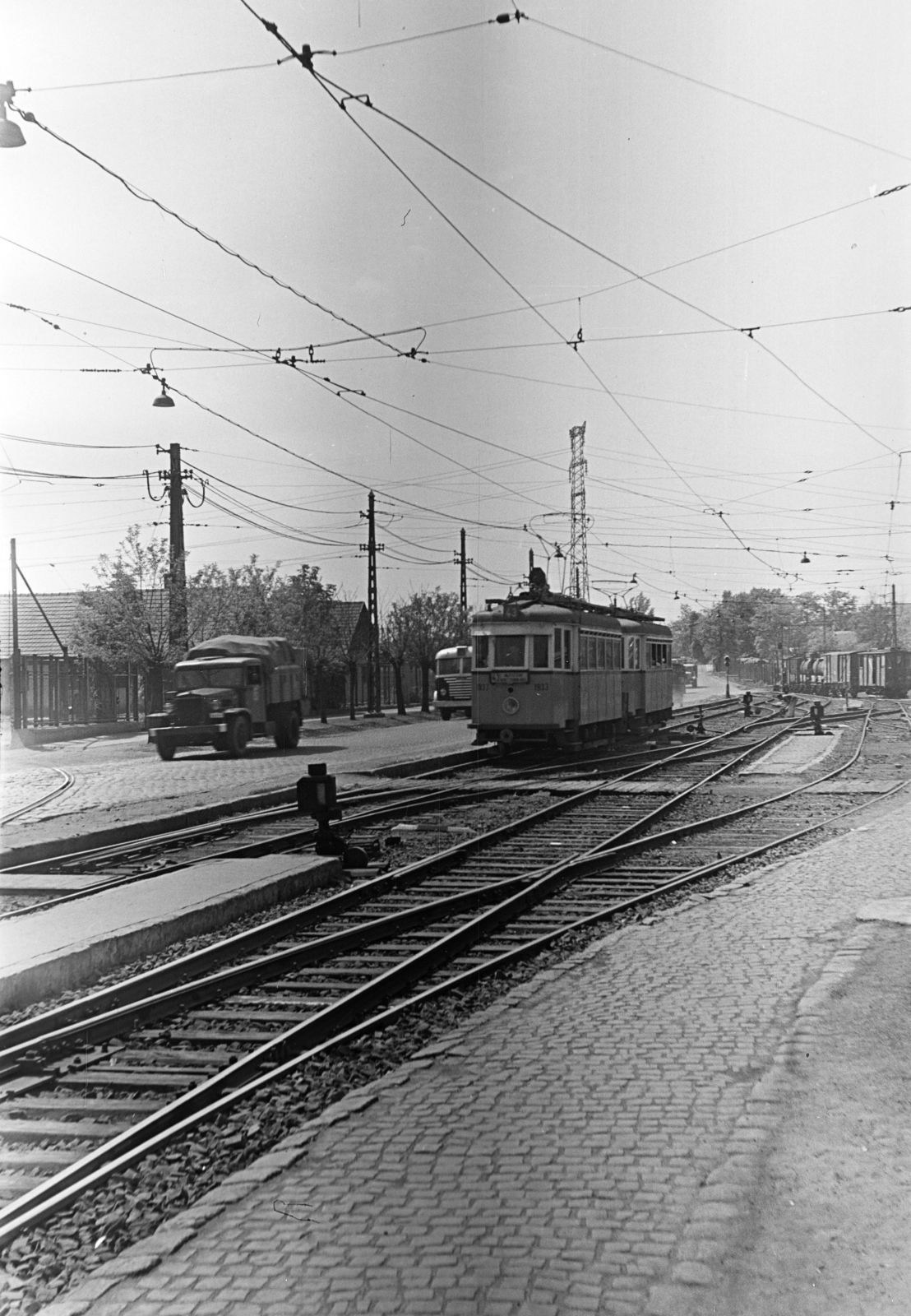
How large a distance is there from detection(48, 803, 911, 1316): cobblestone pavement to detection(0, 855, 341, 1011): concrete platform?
2.66 meters

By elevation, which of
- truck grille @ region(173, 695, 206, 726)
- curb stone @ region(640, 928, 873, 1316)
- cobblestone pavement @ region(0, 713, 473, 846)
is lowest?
curb stone @ region(640, 928, 873, 1316)

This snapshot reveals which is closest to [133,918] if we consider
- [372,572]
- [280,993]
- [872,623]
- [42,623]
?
[280,993]

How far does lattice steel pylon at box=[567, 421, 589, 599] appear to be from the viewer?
39.8 meters

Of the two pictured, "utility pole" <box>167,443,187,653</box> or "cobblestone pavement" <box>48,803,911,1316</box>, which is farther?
"utility pole" <box>167,443,187,653</box>

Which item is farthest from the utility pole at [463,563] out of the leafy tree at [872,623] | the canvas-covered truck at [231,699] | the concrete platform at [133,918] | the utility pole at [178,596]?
the leafy tree at [872,623]

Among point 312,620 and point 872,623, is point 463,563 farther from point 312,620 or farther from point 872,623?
point 872,623

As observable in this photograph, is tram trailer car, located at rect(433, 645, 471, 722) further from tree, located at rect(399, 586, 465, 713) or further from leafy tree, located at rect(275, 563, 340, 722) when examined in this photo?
leafy tree, located at rect(275, 563, 340, 722)

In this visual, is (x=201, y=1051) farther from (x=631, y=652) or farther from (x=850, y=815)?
(x=631, y=652)

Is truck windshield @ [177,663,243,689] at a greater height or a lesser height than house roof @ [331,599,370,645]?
lesser

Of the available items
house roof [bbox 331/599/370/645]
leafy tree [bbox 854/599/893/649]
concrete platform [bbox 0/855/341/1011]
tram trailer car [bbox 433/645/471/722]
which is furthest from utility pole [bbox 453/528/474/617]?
leafy tree [bbox 854/599/893/649]

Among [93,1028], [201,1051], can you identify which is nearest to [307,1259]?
[201,1051]

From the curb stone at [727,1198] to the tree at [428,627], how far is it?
42.4m

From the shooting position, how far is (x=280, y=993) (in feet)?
25.1

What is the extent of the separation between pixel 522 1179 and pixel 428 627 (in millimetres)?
45134
